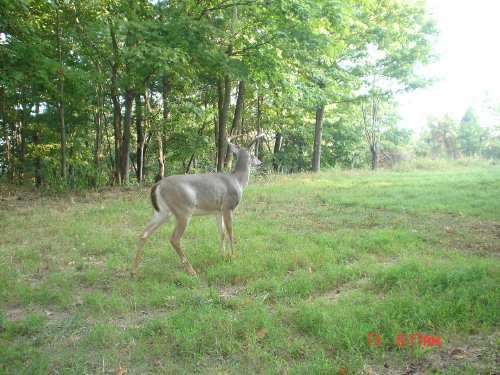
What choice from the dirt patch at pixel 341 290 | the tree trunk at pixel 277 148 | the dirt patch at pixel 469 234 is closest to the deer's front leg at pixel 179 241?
the dirt patch at pixel 341 290

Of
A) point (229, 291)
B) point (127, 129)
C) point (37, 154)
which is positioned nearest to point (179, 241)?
point (229, 291)

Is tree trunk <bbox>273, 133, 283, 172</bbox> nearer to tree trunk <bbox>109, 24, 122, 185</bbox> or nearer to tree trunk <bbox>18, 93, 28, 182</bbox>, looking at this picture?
tree trunk <bbox>109, 24, 122, 185</bbox>

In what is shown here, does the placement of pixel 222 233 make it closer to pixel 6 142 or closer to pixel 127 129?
pixel 127 129

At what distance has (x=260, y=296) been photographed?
4.74m

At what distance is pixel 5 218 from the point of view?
351 inches

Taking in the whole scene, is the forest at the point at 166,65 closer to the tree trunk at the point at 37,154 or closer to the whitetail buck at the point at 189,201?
the tree trunk at the point at 37,154

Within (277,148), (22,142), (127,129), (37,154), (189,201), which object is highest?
(127,129)

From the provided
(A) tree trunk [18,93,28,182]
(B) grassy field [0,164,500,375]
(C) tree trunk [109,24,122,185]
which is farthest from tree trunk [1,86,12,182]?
(B) grassy field [0,164,500,375]

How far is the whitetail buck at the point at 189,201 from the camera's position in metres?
5.93

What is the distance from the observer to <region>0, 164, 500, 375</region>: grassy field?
350 centimetres
